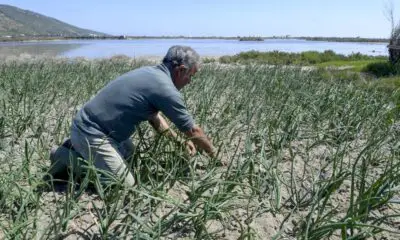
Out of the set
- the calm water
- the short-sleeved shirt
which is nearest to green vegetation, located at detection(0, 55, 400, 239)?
the short-sleeved shirt

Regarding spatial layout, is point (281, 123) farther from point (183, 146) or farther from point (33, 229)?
point (33, 229)

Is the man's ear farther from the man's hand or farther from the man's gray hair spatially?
the man's hand

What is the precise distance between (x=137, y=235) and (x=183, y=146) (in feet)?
3.32

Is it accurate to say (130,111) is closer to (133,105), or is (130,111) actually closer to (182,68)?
(133,105)

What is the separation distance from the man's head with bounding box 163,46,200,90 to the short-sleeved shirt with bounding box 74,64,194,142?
0.07 metres

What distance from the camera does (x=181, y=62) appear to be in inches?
110

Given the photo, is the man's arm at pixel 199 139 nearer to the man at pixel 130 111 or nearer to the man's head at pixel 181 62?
the man at pixel 130 111

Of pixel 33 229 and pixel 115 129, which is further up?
pixel 115 129

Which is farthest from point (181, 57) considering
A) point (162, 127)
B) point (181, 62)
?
point (162, 127)

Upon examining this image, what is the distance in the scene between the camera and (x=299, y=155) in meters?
3.46

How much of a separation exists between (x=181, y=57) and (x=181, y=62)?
3 centimetres

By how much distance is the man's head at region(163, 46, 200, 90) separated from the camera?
277 cm

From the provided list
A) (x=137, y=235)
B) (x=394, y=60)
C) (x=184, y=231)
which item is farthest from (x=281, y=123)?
(x=394, y=60)

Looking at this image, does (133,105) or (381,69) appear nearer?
(133,105)
